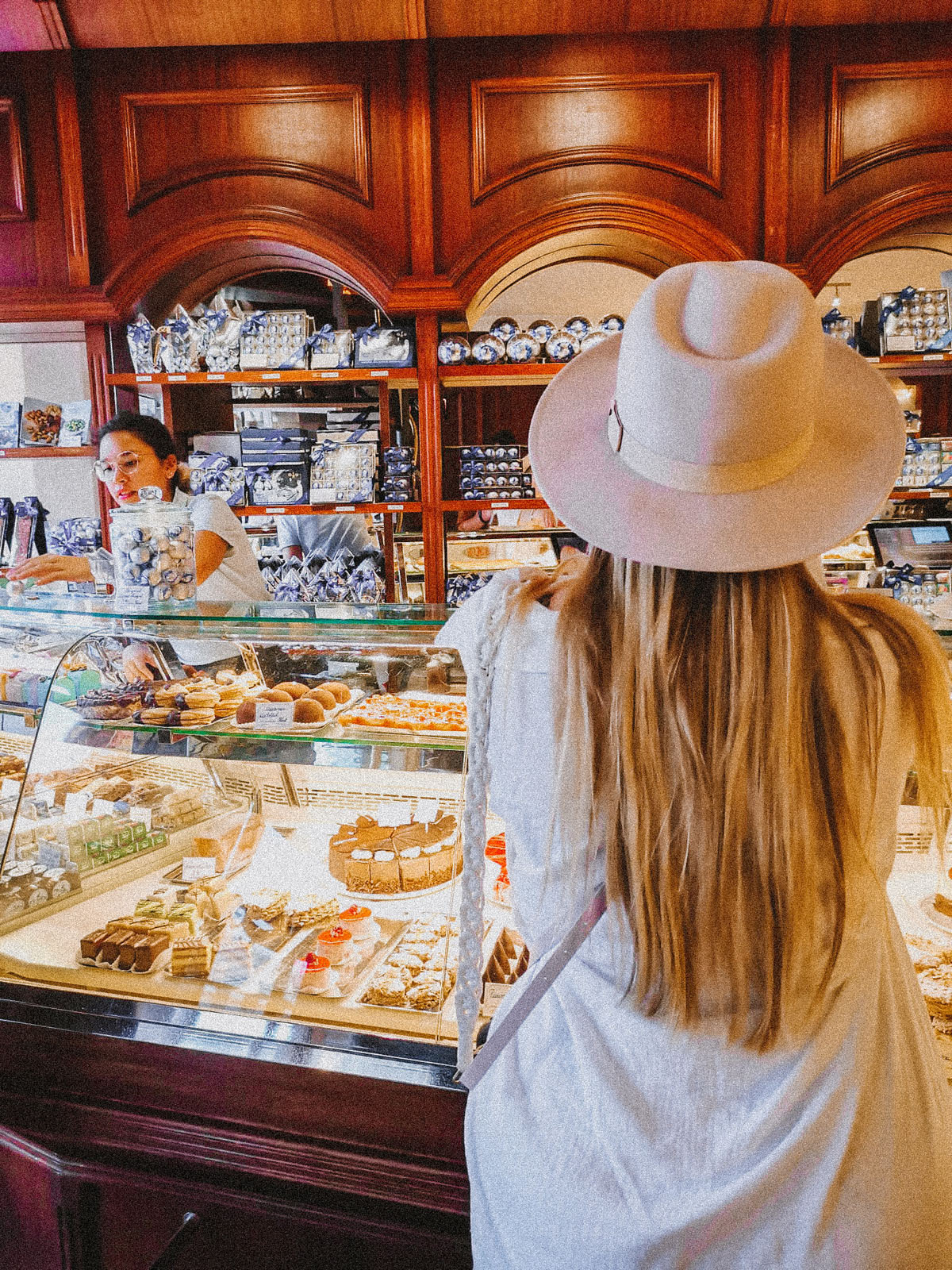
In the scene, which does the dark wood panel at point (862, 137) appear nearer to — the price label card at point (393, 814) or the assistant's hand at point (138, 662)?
the price label card at point (393, 814)

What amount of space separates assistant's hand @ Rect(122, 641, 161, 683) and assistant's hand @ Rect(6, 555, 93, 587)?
1.43 ft

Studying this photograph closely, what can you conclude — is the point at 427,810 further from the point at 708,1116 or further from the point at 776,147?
the point at 776,147

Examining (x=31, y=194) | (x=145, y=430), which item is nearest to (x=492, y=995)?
(x=145, y=430)

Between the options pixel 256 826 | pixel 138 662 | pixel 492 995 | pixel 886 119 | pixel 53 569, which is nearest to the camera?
pixel 492 995

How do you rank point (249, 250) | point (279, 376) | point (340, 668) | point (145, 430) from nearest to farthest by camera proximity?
point (340, 668)
point (145, 430)
point (279, 376)
point (249, 250)

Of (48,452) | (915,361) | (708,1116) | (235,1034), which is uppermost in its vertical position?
(915,361)

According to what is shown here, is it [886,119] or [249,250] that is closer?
[886,119]

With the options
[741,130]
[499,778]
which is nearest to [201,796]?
[499,778]

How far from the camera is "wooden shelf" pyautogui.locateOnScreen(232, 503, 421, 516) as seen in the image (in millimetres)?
3488

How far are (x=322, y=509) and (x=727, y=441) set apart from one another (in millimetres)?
2843

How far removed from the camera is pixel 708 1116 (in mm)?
906

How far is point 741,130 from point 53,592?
9.70ft

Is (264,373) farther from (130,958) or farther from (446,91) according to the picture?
(130,958)

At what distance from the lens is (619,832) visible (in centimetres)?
88
